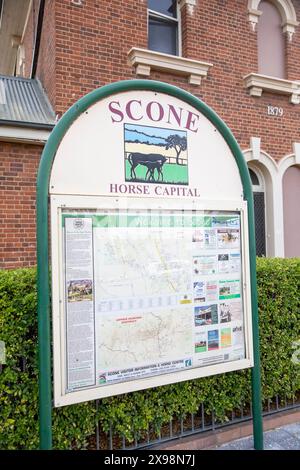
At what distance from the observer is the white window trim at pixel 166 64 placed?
21.0ft

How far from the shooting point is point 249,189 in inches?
135

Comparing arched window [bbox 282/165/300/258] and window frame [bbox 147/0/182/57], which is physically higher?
window frame [bbox 147/0/182/57]

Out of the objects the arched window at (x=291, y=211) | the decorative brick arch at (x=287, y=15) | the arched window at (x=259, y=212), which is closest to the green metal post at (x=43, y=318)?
the arched window at (x=259, y=212)

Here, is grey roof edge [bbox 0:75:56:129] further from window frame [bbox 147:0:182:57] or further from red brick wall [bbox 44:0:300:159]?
window frame [bbox 147:0:182:57]

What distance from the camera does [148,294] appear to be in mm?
2971

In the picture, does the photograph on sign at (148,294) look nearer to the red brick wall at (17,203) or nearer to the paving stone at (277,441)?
the paving stone at (277,441)

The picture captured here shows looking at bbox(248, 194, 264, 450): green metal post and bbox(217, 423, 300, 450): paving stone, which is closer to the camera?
bbox(248, 194, 264, 450): green metal post

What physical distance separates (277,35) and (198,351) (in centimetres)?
765

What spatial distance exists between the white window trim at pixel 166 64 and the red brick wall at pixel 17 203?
227cm

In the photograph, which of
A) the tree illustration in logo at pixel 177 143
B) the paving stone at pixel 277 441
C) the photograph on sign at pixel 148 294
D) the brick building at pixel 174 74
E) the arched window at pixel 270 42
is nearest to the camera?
the photograph on sign at pixel 148 294

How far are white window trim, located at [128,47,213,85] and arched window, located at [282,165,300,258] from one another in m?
2.87

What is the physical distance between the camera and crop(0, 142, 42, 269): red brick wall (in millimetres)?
5656

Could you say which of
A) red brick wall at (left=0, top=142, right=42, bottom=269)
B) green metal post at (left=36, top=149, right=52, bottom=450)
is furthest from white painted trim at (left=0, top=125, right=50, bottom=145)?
green metal post at (left=36, top=149, right=52, bottom=450)

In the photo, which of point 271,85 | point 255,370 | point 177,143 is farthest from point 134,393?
point 271,85
